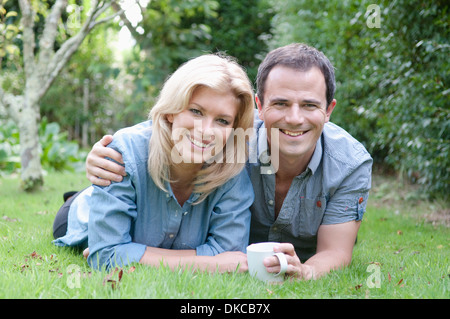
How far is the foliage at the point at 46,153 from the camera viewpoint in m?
7.69

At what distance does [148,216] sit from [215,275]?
622 millimetres

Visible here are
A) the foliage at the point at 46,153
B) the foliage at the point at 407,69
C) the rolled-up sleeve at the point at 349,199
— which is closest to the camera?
the rolled-up sleeve at the point at 349,199

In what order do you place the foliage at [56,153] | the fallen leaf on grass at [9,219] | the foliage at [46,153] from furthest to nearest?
the foliage at [56,153] < the foliage at [46,153] < the fallen leaf on grass at [9,219]

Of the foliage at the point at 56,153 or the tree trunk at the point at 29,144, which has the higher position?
the tree trunk at the point at 29,144

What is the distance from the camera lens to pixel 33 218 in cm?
411

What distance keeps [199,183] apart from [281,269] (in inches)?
29.8

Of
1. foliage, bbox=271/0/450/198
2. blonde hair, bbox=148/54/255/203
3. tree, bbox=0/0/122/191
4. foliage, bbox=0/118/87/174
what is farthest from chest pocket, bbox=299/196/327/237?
foliage, bbox=0/118/87/174

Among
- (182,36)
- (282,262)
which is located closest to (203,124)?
(282,262)

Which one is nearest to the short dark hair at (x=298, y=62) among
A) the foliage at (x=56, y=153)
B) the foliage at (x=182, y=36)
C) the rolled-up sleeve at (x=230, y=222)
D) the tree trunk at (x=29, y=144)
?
the rolled-up sleeve at (x=230, y=222)

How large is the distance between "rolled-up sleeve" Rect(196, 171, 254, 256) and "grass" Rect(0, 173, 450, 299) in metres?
0.30

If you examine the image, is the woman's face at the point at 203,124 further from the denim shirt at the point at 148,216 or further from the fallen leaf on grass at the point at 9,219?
the fallen leaf on grass at the point at 9,219

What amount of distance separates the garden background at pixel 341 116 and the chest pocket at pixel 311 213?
15.9 inches

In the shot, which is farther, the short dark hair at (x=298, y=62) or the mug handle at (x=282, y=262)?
the short dark hair at (x=298, y=62)

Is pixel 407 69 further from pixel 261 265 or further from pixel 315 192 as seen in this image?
pixel 261 265
